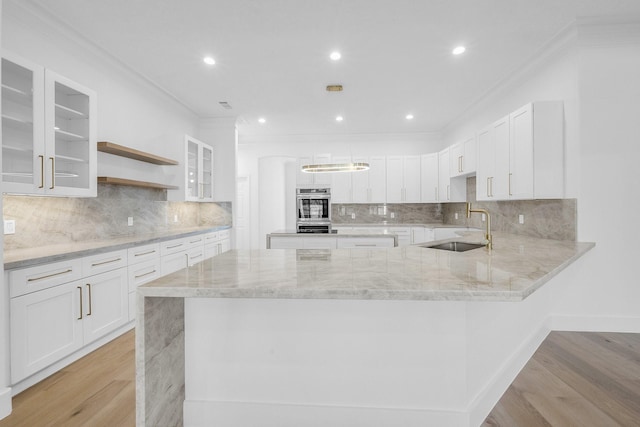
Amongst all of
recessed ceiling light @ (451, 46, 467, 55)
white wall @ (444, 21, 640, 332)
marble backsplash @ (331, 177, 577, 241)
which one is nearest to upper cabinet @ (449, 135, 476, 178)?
marble backsplash @ (331, 177, 577, 241)

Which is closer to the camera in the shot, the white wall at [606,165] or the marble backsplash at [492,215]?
the white wall at [606,165]

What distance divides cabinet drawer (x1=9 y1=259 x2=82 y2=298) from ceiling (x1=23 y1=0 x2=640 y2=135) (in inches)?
84.5

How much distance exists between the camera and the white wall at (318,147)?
22.5ft

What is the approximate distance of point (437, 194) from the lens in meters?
6.25

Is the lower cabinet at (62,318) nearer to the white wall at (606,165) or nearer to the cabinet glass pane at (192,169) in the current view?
the cabinet glass pane at (192,169)

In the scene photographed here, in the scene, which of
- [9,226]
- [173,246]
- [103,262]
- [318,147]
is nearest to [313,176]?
[318,147]

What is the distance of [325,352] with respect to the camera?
1672 mm

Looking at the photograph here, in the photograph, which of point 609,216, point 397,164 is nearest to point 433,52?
point 609,216

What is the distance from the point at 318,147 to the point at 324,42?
3.78 metres

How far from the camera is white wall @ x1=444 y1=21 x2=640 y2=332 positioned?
9.91 feet

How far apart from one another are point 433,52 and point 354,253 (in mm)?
2519

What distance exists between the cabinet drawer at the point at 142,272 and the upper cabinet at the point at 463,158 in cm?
447

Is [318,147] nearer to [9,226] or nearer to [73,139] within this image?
[73,139]

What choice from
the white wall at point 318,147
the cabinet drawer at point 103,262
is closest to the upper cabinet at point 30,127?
the cabinet drawer at point 103,262
